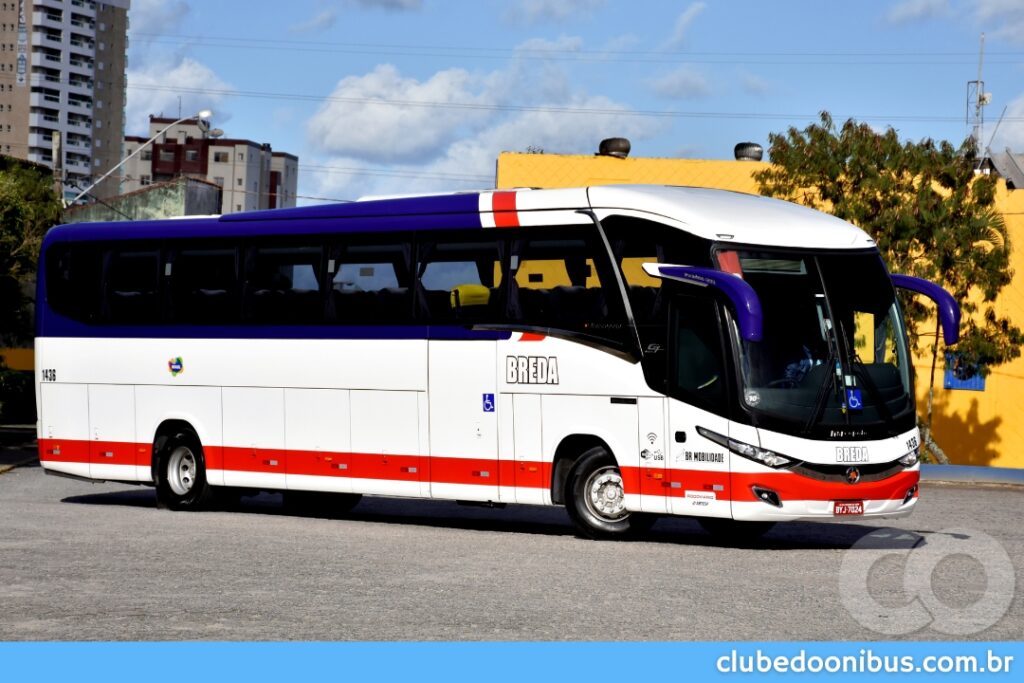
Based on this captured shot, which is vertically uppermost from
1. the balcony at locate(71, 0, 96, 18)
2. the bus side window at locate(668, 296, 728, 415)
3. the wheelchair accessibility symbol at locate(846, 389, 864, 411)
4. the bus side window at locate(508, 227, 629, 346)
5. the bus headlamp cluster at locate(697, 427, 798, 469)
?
the balcony at locate(71, 0, 96, 18)

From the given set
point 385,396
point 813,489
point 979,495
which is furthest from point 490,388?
point 979,495

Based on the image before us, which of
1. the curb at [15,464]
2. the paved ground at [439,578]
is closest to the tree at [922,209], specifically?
the paved ground at [439,578]

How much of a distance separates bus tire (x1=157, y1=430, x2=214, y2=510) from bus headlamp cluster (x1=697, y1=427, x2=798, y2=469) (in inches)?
300

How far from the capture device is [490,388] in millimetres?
17859

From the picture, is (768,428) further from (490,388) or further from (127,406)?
(127,406)

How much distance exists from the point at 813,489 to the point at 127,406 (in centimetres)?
970

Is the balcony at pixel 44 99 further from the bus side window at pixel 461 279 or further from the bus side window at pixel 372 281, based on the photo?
the bus side window at pixel 461 279

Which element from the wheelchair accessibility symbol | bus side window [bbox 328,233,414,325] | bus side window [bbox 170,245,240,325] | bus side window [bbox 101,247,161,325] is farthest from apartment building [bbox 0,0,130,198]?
the wheelchair accessibility symbol

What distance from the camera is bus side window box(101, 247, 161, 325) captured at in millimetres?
21047

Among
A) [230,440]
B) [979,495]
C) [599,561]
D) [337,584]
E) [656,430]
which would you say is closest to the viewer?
[337,584]

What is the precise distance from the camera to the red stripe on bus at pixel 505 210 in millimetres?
17547

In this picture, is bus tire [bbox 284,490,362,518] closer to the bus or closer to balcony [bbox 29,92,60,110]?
the bus

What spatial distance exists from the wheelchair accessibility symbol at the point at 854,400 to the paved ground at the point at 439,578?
4.46ft

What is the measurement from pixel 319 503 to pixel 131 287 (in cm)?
365
